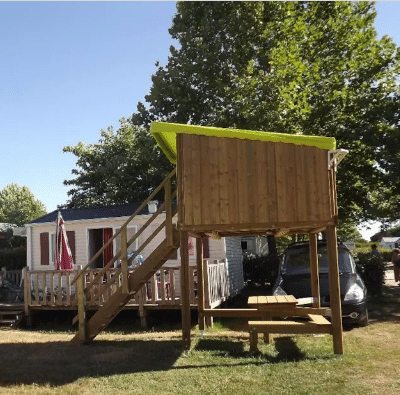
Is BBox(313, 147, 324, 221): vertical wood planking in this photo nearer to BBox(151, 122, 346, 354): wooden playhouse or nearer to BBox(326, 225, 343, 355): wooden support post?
BBox(151, 122, 346, 354): wooden playhouse

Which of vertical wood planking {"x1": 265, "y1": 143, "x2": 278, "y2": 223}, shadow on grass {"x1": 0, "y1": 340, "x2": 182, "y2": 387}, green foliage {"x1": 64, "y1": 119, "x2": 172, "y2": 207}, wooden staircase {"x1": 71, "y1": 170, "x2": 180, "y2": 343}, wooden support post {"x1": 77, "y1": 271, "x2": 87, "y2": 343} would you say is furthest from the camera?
green foliage {"x1": 64, "y1": 119, "x2": 172, "y2": 207}

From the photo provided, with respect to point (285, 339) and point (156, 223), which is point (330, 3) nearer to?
point (156, 223)

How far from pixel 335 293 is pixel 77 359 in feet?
17.1

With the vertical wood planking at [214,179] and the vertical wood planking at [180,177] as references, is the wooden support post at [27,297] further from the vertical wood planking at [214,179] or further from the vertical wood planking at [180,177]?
the vertical wood planking at [214,179]

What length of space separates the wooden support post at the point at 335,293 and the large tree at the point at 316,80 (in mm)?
10544

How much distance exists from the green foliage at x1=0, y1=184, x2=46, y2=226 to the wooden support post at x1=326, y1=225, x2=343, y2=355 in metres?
49.4

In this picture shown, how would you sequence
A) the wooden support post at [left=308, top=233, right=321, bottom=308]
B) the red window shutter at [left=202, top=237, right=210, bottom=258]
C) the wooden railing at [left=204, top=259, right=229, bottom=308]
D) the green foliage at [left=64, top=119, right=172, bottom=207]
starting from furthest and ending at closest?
1. the green foliage at [left=64, top=119, right=172, bottom=207]
2. the red window shutter at [left=202, top=237, right=210, bottom=258]
3. the wooden railing at [left=204, top=259, right=229, bottom=308]
4. the wooden support post at [left=308, top=233, right=321, bottom=308]

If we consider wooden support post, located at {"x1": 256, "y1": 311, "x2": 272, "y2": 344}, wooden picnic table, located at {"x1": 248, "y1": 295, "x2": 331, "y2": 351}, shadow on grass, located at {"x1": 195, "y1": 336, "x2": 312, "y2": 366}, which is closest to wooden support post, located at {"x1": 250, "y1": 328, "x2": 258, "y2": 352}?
wooden picnic table, located at {"x1": 248, "y1": 295, "x2": 331, "y2": 351}

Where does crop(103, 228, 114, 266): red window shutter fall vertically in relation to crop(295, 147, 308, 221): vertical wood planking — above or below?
below

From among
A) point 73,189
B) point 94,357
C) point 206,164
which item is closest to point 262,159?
point 206,164

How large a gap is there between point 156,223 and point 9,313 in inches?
247

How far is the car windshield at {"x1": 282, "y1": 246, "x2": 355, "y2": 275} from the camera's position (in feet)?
41.4

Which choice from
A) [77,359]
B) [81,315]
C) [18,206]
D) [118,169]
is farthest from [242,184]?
[18,206]

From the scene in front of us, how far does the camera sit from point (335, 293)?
862 centimetres
